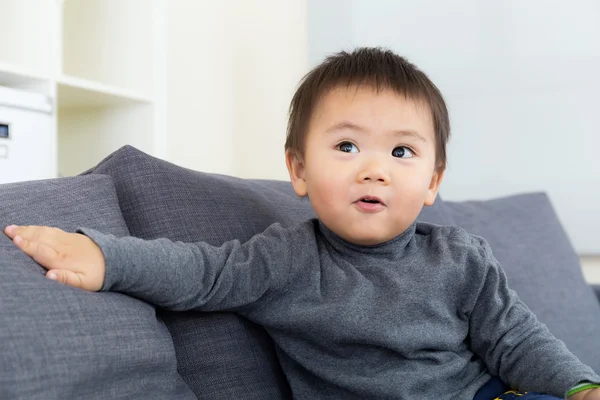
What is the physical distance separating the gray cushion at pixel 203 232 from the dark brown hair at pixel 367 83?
0.53 feet

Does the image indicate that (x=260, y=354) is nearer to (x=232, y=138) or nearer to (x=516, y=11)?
(x=516, y=11)

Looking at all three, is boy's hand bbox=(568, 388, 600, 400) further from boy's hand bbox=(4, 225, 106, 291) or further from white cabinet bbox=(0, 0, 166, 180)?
white cabinet bbox=(0, 0, 166, 180)

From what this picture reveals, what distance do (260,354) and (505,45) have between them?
6.41 ft

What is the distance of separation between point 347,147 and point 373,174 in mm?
73

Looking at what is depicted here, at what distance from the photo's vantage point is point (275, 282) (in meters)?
1.08

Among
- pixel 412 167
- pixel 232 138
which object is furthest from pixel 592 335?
pixel 232 138

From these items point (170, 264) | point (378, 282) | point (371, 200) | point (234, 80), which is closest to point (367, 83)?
point (371, 200)

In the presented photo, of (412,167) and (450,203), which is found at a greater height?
(412,167)

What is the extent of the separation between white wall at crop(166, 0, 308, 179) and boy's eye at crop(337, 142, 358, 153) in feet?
6.11

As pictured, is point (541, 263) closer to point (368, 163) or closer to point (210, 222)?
point (368, 163)

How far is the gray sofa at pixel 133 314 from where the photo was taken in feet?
2.40

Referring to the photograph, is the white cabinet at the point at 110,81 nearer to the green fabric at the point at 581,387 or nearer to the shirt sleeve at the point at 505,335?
the shirt sleeve at the point at 505,335

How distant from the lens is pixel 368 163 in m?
1.10

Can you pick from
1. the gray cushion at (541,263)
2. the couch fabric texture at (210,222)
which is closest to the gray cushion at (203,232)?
the couch fabric texture at (210,222)
